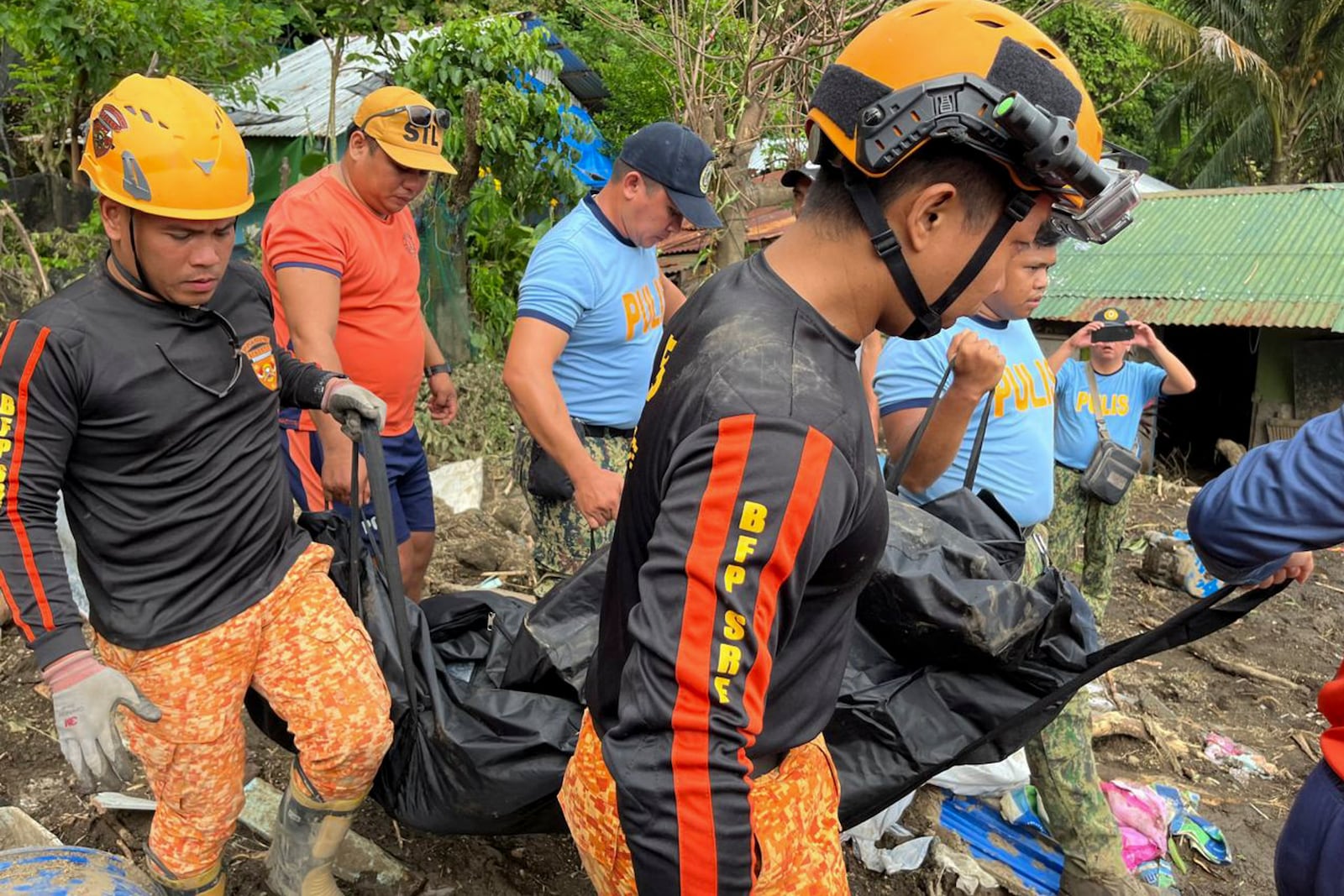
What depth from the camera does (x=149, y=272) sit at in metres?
2.44

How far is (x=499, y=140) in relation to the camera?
8086mm

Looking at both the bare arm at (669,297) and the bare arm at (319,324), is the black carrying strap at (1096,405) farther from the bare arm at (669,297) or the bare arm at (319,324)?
the bare arm at (319,324)

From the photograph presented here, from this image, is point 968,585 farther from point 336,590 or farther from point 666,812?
point 336,590

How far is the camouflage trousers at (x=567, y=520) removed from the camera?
376 centimetres

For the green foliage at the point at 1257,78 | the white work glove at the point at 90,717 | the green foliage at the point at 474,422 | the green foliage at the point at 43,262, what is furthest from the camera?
the green foliage at the point at 1257,78

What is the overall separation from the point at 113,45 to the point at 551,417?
743 cm

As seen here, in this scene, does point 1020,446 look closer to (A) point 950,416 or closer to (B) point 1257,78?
(A) point 950,416

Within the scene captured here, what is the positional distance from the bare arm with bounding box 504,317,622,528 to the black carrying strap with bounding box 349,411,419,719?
0.70 metres

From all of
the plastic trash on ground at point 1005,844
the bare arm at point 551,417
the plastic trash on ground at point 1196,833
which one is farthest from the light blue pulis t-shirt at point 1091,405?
the bare arm at point 551,417

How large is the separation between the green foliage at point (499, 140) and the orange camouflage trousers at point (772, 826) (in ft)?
22.4

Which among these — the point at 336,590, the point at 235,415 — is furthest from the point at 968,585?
the point at 235,415

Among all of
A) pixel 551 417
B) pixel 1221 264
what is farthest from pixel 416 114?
pixel 1221 264

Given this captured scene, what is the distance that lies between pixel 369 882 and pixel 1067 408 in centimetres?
380

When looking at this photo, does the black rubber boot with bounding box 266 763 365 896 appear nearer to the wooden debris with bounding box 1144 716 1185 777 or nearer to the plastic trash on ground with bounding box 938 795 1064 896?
the plastic trash on ground with bounding box 938 795 1064 896
